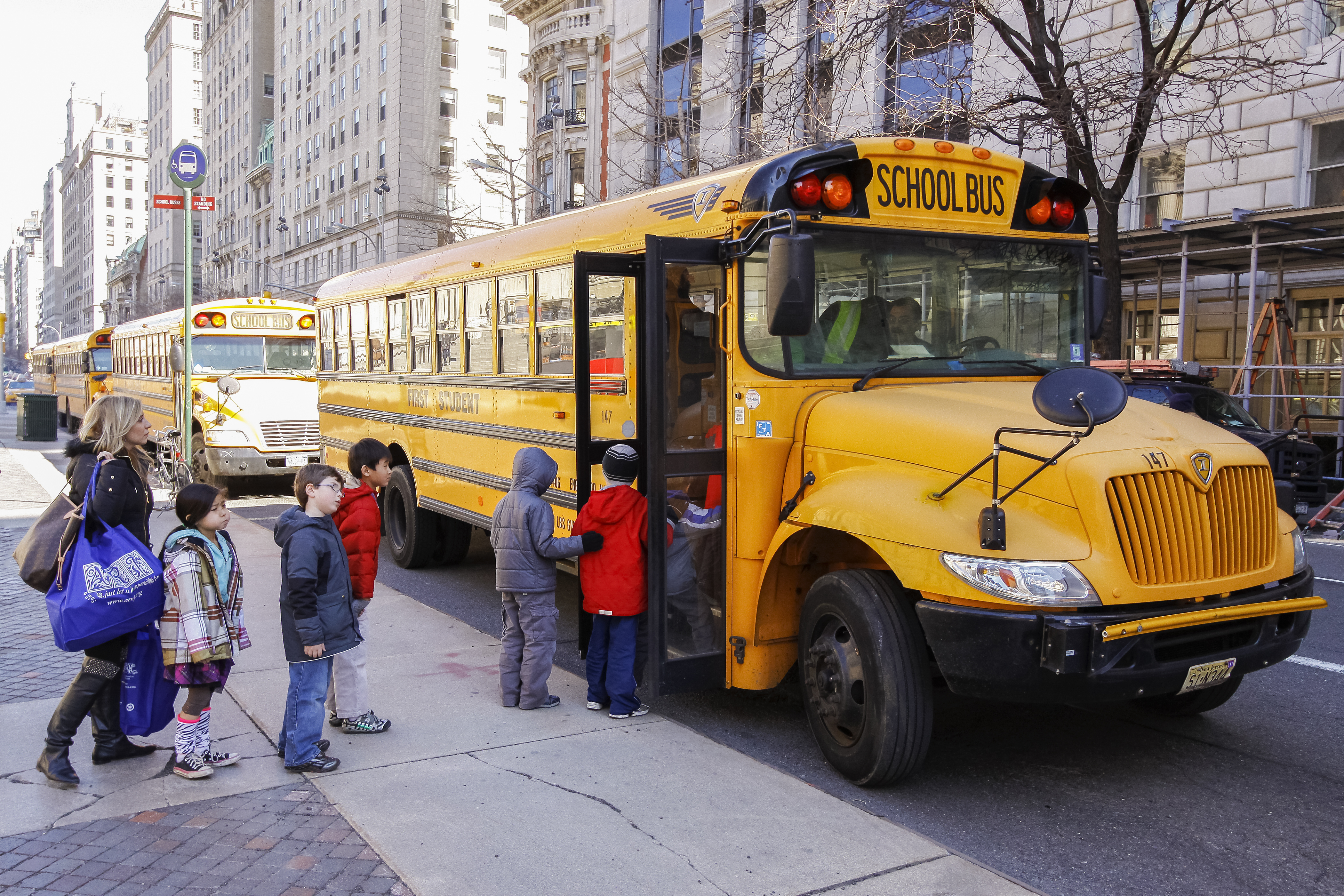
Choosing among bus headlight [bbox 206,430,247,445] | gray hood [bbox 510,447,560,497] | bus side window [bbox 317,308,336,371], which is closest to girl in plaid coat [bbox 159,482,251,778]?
gray hood [bbox 510,447,560,497]

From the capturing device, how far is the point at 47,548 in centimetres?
424

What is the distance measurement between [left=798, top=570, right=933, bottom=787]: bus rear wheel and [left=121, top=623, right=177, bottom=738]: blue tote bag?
2.72 meters

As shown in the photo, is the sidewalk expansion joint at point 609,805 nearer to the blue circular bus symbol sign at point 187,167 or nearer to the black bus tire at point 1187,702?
the black bus tire at point 1187,702

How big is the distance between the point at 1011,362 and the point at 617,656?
7.70 feet

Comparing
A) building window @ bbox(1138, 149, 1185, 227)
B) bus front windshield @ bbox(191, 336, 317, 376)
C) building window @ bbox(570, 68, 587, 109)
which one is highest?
building window @ bbox(570, 68, 587, 109)

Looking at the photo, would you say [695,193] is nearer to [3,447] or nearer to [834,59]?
[834,59]

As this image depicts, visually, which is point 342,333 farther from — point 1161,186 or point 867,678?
point 1161,186

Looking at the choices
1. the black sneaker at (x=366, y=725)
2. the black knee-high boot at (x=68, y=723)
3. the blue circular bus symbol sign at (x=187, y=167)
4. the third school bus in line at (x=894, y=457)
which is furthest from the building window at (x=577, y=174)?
the black knee-high boot at (x=68, y=723)

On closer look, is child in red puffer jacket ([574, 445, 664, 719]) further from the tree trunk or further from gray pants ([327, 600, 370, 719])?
the tree trunk

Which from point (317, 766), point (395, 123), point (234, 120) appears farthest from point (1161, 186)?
point (234, 120)

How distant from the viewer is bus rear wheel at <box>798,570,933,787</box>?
13.1 feet

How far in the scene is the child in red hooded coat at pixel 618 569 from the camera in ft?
16.4

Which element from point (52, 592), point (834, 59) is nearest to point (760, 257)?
point (52, 592)

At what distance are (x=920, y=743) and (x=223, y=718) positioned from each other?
3307 millimetres
